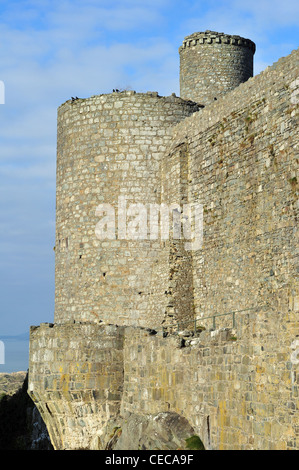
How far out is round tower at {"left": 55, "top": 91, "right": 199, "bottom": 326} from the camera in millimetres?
20844

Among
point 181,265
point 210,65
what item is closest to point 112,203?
point 181,265

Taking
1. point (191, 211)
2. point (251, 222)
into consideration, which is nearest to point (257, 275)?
point (251, 222)

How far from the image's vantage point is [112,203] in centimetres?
2119

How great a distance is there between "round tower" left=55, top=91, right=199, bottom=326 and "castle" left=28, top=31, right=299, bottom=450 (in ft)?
0.12

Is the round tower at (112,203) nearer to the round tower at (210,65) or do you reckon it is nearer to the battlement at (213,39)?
the round tower at (210,65)

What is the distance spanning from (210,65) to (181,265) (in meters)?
7.97

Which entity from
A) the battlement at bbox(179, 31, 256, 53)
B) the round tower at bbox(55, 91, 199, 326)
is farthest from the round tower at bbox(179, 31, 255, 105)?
the round tower at bbox(55, 91, 199, 326)

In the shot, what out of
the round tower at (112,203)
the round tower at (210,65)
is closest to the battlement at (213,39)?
the round tower at (210,65)

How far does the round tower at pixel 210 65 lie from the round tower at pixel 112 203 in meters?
3.21

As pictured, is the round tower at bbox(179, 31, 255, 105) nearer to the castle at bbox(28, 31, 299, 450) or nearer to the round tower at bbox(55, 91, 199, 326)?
the castle at bbox(28, 31, 299, 450)

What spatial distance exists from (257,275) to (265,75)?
14.0 feet

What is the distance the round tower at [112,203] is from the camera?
20844mm

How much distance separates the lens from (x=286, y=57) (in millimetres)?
16609

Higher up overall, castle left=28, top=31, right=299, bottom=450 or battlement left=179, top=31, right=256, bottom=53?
battlement left=179, top=31, right=256, bottom=53
